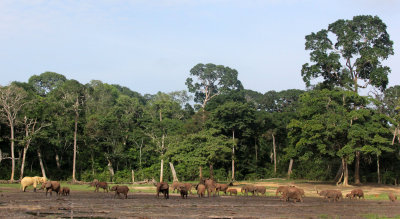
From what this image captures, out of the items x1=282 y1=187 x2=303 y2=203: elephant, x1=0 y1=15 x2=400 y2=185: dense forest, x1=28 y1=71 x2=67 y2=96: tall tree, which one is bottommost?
x1=282 y1=187 x2=303 y2=203: elephant

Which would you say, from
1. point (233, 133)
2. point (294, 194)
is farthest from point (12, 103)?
point (294, 194)

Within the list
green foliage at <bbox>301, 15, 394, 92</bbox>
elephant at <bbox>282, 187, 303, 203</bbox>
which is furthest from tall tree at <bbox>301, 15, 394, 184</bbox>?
elephant at <bbox>282, 187, 303, 203</bbox>

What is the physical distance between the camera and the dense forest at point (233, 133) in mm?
47344

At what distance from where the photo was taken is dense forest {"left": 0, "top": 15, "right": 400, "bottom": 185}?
47344mm

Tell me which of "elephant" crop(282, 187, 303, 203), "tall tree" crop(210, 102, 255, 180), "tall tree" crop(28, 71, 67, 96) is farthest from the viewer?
"tall tree" crop(28, 71, 67, 96)

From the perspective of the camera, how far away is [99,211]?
68.0 feet

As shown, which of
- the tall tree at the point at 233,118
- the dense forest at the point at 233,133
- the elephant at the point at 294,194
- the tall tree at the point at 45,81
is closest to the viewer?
the elephant at the point at 294,194

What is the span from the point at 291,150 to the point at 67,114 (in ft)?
93.0

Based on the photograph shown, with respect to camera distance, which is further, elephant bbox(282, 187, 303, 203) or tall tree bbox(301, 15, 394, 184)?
tall tree bbox(301, 15, 394, 184)

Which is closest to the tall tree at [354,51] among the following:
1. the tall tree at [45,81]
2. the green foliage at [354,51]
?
the green foliage at [354,51]

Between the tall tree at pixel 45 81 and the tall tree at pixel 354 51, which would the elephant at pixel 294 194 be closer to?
the tall tree at pixel 354 51

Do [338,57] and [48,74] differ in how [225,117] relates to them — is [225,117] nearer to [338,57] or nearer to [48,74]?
[338,57]

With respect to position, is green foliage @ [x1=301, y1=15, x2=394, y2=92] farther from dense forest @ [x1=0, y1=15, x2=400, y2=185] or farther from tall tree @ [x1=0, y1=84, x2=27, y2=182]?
tall tree @ [x1=0, y1=84, x2=27, y2=182]

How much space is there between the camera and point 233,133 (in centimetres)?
5891
